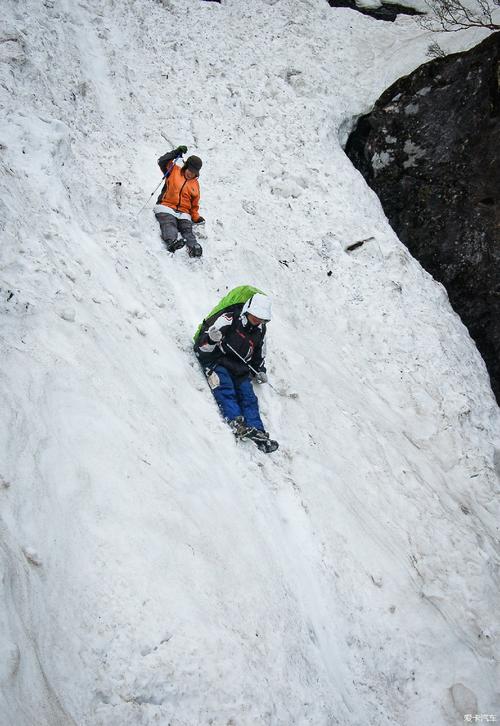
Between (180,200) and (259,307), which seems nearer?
(259,307)

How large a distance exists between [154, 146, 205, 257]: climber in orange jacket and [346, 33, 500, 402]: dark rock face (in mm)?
5128

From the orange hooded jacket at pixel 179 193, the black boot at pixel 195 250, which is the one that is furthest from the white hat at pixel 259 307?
the orange hooded jacket at pixel 179 193

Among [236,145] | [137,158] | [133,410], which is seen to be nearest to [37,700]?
[133,410]

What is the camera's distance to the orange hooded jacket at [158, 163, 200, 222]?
8203 millimetres

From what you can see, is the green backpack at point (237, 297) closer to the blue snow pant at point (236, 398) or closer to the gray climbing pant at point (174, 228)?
the blue snow pant at point (236, 398)

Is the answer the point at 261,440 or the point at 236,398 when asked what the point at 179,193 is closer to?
the point at 236,398

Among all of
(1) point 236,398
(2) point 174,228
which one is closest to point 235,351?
(1) point 236,398

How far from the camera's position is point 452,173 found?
34.8 feet

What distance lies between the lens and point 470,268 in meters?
9.97

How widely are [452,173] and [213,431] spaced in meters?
8.76

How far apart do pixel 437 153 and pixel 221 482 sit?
971cm

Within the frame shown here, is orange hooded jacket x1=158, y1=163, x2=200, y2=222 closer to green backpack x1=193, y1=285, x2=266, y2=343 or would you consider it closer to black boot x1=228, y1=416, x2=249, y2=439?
green backpack x1=193, y1=285, x2=266, y2=343

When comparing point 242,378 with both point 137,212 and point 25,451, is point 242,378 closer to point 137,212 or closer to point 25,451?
point 25,451

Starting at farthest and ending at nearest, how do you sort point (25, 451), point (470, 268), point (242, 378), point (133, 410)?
1. point (470, 268)
2. point (242, 378)
3. point (133, 410)
4. point (25, 451)
